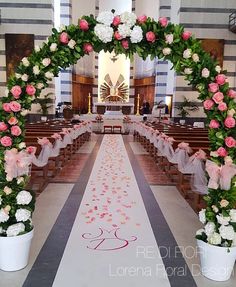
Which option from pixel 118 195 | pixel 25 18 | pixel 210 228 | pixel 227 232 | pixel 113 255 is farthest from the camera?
pixel 25 18

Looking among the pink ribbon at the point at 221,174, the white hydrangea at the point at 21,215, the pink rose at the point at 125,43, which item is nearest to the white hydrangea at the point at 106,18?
the pink rose at the point at 125,43

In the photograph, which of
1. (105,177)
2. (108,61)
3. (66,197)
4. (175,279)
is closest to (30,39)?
(108,61)

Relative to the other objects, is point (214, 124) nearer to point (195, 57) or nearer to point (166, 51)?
point (195, 57)

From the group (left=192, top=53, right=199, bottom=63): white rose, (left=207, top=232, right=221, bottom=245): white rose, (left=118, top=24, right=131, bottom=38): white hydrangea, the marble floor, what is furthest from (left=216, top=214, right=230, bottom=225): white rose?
(left=118, top=24, right=131, bottom=38): white hydrangea

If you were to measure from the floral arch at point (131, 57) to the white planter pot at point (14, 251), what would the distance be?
0.10m

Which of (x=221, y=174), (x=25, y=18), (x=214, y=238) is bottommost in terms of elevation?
(x=214, y=238)

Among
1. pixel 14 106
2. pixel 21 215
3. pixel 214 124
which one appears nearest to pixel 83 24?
pixel 14 106

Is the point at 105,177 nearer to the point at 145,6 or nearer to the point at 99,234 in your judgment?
the point at 99,234

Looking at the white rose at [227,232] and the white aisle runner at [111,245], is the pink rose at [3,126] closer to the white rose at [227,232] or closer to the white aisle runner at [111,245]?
the white aisle runner at [111,245]

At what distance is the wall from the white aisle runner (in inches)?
449

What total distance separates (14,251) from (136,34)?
89.8 inches

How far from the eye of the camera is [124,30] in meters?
2.83

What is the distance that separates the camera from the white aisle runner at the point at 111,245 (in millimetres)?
2764

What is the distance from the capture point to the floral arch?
2.82 meters
